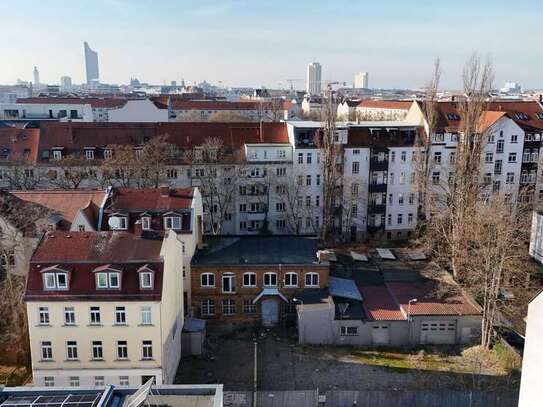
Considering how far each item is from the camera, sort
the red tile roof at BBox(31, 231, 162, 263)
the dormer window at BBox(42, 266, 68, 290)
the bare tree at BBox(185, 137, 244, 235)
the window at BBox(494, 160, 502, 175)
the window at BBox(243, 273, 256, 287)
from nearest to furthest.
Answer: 1. the dormer window at BBox(42, 266, 68, 290)
2. the red tile roof at BBox(31, 231, 162, 263)
3. the window at BBox(243, 273, 256, 287)
4. the bare tree at BBox(185, 137, 244, 235)
5. the window at BBox(494, 160, 502, 175)

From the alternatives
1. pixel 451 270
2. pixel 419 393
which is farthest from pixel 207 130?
pixel 419 393

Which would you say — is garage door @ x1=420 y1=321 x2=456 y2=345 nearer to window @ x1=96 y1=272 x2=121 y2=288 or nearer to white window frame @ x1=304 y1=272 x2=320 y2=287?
white window frame @ x1=304 y1=272 x2=320 y2=287

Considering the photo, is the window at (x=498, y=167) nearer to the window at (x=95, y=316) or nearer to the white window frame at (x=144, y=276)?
the white window frame at (x=144, y=276)

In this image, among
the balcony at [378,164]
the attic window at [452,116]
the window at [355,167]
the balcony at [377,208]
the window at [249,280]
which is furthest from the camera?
the attic window at [452,116]

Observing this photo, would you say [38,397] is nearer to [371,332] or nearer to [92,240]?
[92,240]

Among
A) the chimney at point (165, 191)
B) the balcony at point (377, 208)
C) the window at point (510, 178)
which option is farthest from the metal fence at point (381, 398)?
the window at point (510, 178)

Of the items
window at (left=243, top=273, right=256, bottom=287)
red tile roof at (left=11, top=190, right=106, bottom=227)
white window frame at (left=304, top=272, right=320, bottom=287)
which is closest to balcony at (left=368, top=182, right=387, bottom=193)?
white window frame at (left=304, top=272, right=320, bottom=287)
